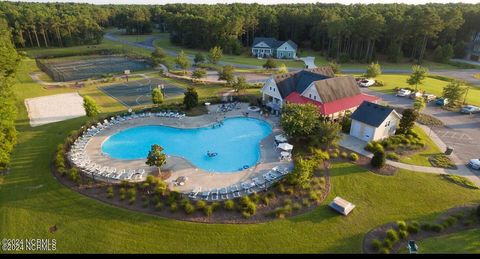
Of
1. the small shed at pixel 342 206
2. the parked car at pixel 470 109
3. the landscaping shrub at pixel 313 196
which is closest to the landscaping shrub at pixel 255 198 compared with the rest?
the landscaping shrub at pixel 313 196

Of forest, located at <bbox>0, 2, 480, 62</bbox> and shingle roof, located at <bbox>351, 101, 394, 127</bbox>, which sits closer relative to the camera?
shingle roof, located at <bbox>351, 101, 394, 127</bbox>

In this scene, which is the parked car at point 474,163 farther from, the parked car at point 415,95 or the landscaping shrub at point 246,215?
the landscaping shrub at point 246,215

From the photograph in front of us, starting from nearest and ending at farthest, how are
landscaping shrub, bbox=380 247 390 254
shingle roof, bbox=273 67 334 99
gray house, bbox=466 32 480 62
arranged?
1. landscaping shrub, bbox=380 247 390 254
2. shingle roof, bbox=273 67 334 99
3. gray house, bbox=466 32 480 62

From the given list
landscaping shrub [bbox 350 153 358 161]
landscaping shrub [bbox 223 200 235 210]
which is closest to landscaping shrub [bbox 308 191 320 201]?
landscaping shrub [bbox 223 200 235 210]

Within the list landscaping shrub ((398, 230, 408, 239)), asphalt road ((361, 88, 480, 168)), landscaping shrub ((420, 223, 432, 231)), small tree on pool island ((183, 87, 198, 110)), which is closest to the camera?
landscaping shrub ((398, 230, 408, 239))

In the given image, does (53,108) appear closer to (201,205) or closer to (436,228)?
(201,205)

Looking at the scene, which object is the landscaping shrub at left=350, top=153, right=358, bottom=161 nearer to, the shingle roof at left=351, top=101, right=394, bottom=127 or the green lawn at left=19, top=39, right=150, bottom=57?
the shingle roof at left=351, top=101, right=394, bottom=127

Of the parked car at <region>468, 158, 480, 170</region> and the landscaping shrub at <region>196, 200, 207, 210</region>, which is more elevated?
the parked car at <region>468, 158, 480, 170</region>

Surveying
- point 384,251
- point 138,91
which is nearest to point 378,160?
point 384,251
